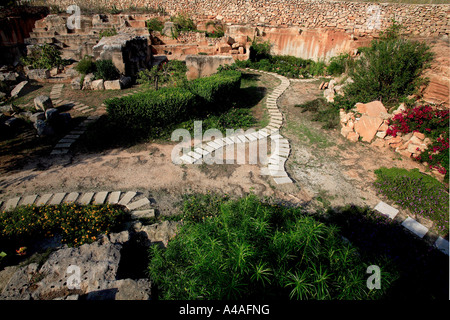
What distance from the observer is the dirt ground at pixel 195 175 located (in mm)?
5012

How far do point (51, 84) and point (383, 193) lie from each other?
45.5 feet

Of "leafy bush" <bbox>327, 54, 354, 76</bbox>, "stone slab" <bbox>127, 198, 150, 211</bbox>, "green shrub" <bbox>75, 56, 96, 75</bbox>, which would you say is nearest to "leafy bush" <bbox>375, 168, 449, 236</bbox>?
"stone slab" <bbox>127, 198, 150, 211</bbox>

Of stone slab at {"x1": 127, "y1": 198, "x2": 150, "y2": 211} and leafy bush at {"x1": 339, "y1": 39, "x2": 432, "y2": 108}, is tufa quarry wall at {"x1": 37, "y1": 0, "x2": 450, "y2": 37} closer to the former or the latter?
leafy bush at {"x1": 339, "y1": 39, "x2": 432, "y2": 108}

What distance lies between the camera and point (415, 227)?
4.33m

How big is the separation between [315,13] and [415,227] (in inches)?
698

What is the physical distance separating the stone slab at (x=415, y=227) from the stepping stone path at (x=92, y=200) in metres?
4.98

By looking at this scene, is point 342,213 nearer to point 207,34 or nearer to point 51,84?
point 51,84

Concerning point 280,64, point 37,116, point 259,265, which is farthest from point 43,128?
point 280,64

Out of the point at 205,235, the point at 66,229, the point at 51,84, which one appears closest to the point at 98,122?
the point at 66,229

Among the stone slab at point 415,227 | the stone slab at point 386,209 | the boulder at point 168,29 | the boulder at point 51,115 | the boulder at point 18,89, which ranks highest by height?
the boulder at point 168,29

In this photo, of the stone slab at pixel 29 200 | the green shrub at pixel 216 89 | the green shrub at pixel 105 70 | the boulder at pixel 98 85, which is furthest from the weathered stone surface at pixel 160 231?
the green shrub at pixel 105 70

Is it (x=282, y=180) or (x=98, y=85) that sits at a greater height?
(x=98, y=85)

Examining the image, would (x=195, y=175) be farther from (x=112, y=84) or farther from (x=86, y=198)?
(x=112, y=84)

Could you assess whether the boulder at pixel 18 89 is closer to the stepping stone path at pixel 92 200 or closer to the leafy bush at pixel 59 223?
the stepping stone path at pixel 92 200
